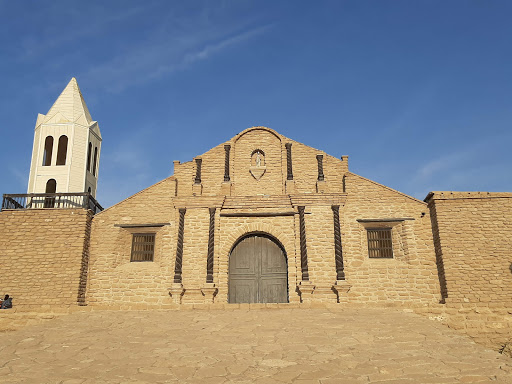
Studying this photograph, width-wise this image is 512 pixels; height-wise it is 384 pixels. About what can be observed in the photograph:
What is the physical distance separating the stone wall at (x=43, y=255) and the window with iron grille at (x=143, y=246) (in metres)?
1.72

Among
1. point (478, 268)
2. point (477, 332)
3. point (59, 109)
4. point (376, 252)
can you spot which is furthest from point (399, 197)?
point (59, 109)

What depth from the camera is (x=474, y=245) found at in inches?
581

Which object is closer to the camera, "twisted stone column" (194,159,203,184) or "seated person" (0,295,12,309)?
"seated person" (0,295,12,309)

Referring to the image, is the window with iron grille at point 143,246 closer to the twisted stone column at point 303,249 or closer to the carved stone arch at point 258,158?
the carved stone arch at point 258,158

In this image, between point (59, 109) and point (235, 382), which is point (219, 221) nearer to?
point (235, 382)

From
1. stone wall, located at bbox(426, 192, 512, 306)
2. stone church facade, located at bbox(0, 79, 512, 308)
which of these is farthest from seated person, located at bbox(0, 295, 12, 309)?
stone wall, located at bbox(426, 192, 512, 306)

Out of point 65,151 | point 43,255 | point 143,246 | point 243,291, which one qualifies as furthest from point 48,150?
point 243,291

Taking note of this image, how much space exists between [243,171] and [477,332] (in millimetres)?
9660

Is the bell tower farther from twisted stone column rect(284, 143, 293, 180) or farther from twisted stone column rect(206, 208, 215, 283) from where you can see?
twisted stone column rect(284, 143, 293, 180)

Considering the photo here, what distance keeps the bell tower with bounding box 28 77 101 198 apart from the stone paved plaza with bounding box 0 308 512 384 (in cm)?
909

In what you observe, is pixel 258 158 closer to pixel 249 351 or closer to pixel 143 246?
pixel 143 246

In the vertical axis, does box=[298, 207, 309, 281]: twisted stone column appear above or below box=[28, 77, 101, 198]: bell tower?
below

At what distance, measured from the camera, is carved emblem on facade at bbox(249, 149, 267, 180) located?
1720 centimetres

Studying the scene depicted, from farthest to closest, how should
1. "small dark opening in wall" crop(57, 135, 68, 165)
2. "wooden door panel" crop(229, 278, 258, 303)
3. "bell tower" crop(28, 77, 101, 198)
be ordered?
"small dark opening in wall" crop(57, 135, 68, 165), "bell tower" crop(28, 77, 101, 198), "wooden door panel" crop(229, 278, 258, 303)
